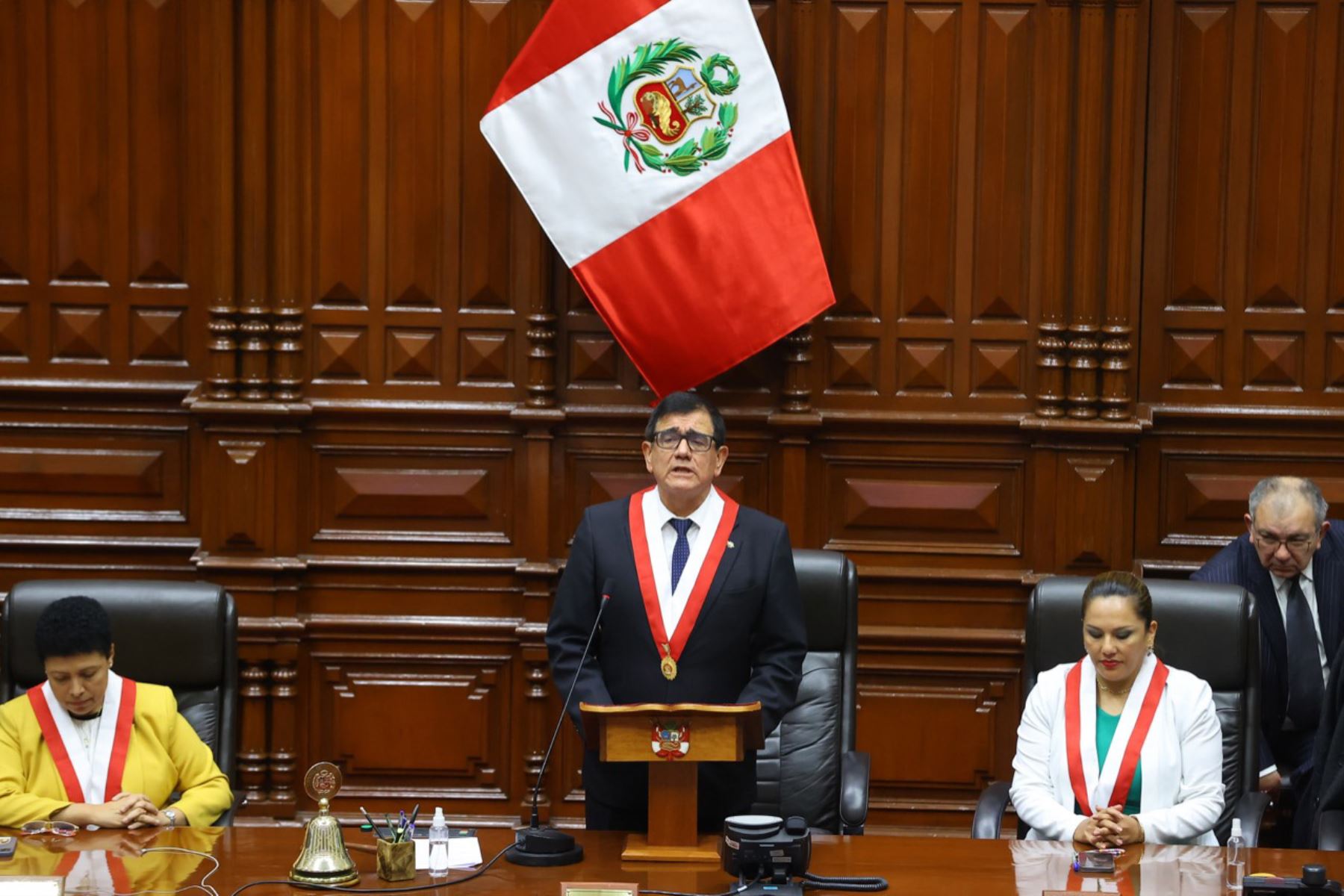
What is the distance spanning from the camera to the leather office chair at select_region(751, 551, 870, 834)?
13.4ft

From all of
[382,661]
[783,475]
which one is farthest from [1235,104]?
[382,661]

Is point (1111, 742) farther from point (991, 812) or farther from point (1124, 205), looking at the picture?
point (1124, 205)

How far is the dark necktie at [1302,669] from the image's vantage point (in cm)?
441

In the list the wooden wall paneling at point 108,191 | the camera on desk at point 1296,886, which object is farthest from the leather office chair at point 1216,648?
the wooden wall paneling at point 108,191

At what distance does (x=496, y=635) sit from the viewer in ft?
17.3

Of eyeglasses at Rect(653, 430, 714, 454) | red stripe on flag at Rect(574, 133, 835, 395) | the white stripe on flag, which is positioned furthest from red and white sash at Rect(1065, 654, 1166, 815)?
the white stripe on flag

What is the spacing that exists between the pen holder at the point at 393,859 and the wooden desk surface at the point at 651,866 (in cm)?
2

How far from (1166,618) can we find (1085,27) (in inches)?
75.3

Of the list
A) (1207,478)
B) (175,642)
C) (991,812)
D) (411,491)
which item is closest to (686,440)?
(991,812)

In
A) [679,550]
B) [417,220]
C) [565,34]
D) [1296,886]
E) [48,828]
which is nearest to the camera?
[1296,886]

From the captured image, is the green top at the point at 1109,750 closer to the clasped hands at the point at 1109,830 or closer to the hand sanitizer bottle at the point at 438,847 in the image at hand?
the clasped hands at the point at 1109,830

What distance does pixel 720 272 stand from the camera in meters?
4.95

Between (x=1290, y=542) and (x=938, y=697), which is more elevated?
(x=1290, y=542)

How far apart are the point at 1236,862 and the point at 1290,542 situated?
143 cm
